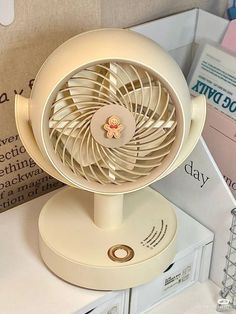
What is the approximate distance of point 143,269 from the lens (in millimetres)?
853

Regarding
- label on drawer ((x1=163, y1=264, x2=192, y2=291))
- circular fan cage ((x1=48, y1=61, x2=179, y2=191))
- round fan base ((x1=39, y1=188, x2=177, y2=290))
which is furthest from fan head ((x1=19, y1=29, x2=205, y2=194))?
label on drawer ((x1=163, y1=264, x2=192, y2=291))

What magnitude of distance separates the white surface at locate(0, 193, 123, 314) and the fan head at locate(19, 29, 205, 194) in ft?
0.55

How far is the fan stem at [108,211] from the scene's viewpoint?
0.87 meters

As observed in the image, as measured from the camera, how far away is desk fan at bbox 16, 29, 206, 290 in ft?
2.38

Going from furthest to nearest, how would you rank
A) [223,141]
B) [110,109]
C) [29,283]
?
[223,141]
[29,283]
[110,109]

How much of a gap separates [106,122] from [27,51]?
254 millimetres

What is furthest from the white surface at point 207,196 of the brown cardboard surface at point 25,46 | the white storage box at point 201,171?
the brown cardboard surface at point 25,46

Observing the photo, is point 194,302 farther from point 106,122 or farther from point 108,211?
point 106,122

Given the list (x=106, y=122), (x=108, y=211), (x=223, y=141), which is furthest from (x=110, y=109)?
(x=223, y=141)

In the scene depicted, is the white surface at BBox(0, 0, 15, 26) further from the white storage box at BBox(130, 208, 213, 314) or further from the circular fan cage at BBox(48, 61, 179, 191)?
the white storage box at BBox(130, 208, 213, 314)

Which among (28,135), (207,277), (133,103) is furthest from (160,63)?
(207,277)

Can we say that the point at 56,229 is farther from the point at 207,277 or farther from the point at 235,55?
the point at 235,55

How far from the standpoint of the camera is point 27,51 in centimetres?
92

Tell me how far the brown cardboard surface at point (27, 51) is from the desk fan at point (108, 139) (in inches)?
5.1
